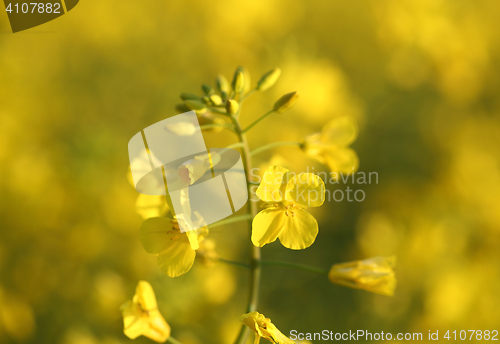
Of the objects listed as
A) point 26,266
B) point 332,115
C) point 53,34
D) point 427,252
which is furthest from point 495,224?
point 53,34

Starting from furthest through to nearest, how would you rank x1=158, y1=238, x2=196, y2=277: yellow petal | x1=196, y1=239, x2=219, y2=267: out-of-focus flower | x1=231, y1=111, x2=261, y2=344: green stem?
x1=196, y1=239, x2=219, y2=267: out-of-focus flower
x1=231, y1=111, x2=261, y2=344: green stem
x1=158, y1=238, x2=196, y2=277: yellow petal

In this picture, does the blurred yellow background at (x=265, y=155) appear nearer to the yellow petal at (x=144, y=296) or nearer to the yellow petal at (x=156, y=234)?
the yellow petal at (x=144, y=296)

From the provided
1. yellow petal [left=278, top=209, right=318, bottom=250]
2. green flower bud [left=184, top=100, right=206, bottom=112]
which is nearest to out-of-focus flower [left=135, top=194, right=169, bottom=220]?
green flower bud [left=184, top=100, right=206, bottom=112]

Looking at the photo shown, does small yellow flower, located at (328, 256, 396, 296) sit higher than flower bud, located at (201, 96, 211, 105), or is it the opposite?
flower bud, located at (201, 96, 211, 105)

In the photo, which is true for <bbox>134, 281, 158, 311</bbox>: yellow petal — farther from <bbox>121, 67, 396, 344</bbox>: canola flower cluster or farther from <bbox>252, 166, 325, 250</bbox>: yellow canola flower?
<bbox>252, 166, 325, 250</bbox>: yellow canola flower

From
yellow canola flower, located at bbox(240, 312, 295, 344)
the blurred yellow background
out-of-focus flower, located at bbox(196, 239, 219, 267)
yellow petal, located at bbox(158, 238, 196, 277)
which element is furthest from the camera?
the blurred yellow background

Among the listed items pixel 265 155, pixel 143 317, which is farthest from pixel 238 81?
pixel 265 155

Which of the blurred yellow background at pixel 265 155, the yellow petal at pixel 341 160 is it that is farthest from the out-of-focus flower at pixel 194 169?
the blurred yellow background at pixel 265 155

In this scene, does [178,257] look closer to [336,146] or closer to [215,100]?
[215,100]
